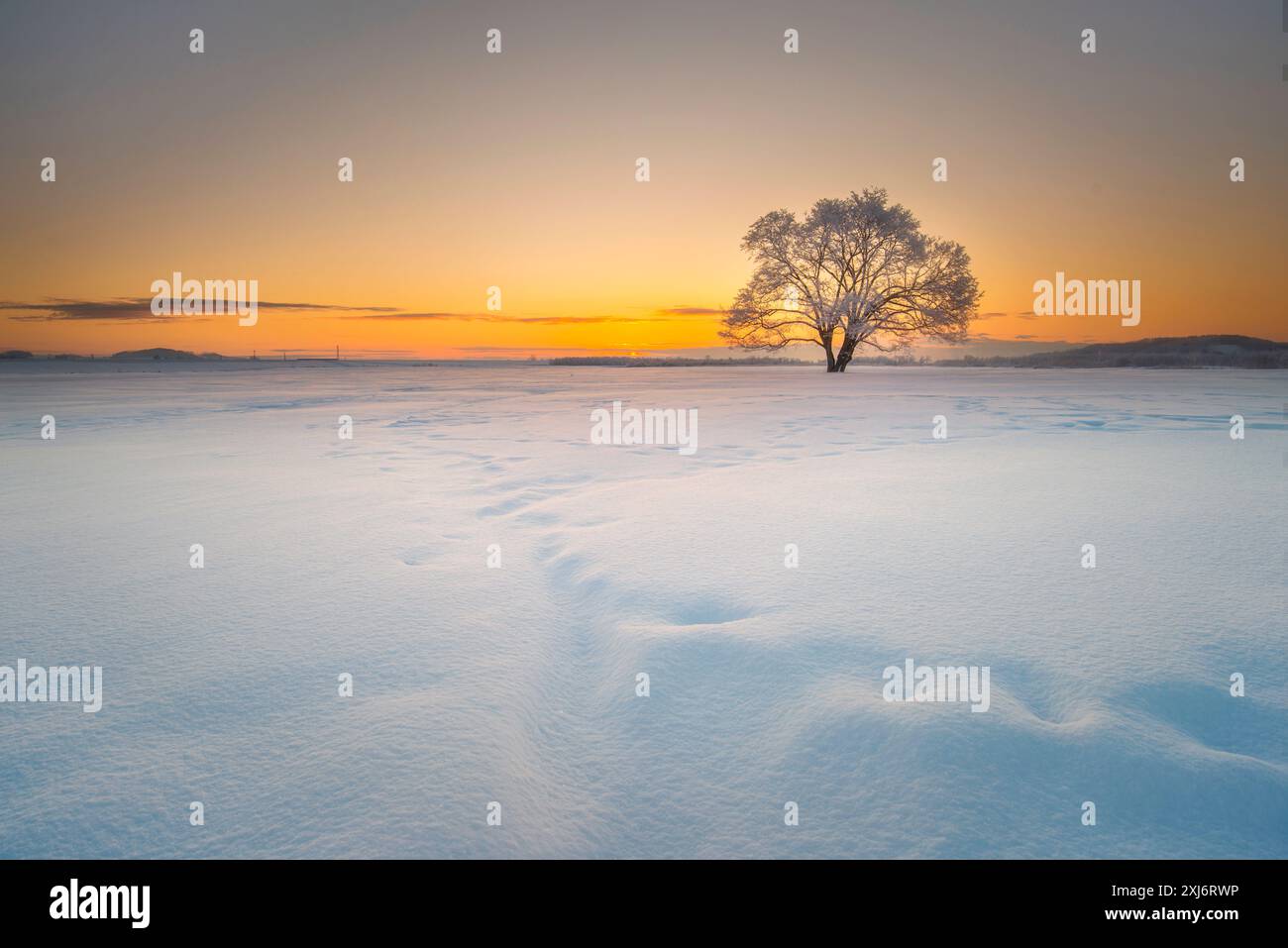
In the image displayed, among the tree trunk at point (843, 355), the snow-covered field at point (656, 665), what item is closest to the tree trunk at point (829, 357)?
the tree trunk at point (843, 355)

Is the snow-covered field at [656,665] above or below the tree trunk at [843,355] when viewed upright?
below

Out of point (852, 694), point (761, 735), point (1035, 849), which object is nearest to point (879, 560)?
point (852, 694)

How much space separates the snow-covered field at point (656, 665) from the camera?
1.43 metres

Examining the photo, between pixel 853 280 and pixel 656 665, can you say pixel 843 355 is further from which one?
pixel 656 665

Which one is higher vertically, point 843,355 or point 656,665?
point 843,355

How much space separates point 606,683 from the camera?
84.4 inches

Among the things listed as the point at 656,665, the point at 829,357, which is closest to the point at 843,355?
the point at 829,357

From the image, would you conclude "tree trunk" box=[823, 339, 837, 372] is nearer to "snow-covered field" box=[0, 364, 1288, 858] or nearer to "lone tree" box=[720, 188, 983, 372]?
"lone tree" box=[720, 188, 983, 372]

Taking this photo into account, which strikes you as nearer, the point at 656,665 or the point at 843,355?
the point at 656,665

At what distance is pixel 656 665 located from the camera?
2.15 meters

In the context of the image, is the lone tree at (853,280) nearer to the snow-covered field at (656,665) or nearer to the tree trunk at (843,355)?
the tree trunk at (843,355)

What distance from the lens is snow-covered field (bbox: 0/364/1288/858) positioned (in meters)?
1.43

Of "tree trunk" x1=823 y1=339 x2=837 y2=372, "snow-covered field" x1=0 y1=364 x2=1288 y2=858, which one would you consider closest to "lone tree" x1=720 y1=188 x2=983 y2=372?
"tree trunk" x1=823 y1=339 x2=837 y2=372
